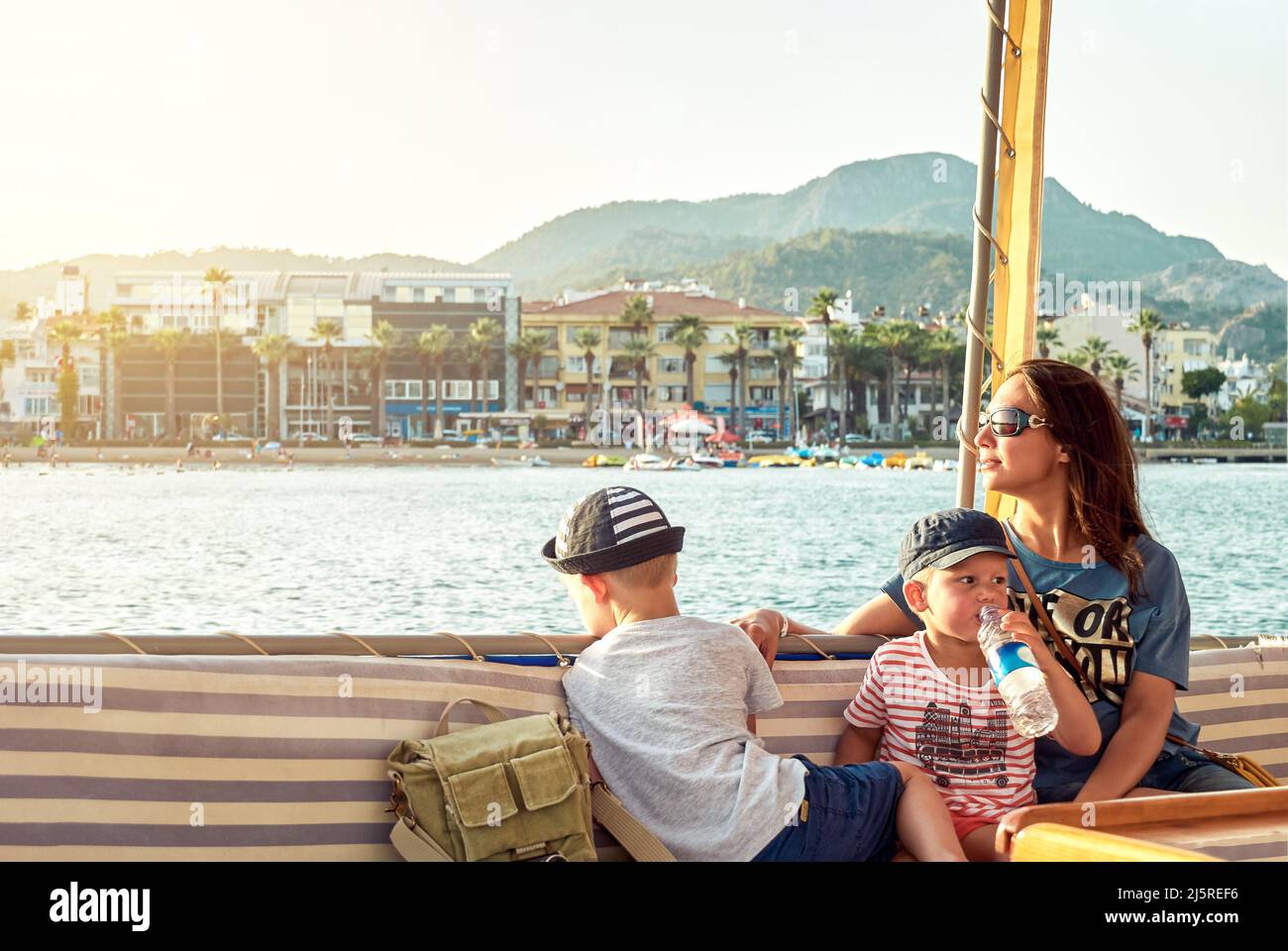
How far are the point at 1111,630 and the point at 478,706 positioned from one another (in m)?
1.05

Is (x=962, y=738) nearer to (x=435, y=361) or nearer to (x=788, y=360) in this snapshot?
(x=788, y=360)

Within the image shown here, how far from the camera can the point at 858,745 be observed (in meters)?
2.27

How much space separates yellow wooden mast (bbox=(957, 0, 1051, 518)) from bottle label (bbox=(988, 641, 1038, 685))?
4.19 feet

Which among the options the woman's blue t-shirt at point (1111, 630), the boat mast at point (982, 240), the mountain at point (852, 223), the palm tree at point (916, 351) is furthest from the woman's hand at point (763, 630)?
the mountain at point (852, 223)

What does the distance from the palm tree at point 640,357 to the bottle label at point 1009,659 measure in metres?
71.2

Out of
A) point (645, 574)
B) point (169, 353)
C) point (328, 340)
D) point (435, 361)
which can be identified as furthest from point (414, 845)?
point (169, 353)

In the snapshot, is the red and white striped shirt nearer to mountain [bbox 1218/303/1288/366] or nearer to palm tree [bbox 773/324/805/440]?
palm tree [bbox 773/324/805/440]

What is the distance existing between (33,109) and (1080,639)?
152291 millimetres

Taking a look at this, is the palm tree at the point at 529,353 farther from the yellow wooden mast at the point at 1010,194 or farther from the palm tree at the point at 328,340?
the yellow wooden mast at the point at 1010,194

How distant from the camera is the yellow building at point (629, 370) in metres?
76.2

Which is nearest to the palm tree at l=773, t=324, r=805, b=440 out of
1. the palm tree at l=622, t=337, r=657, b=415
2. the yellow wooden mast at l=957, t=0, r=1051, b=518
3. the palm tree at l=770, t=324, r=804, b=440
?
the palm tree at l=770, t=324, r=804, b=440

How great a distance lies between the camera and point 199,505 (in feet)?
140

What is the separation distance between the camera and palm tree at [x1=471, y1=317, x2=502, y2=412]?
72.6m
